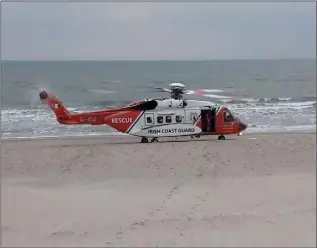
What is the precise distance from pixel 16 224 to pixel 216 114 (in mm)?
9144

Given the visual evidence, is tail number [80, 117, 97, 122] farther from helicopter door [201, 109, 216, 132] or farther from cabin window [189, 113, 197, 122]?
helicopter door [201, 109, 216, 132]

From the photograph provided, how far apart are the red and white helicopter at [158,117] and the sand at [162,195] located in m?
1.19

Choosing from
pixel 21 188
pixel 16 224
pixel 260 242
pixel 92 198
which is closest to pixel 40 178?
→ pixel 21 188

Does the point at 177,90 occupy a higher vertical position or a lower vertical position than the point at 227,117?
higher

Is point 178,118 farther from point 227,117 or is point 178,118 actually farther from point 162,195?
point 162,195

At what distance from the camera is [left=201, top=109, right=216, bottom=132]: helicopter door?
16203mm

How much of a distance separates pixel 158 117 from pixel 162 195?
591 cm

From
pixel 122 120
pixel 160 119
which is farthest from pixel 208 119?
pixel 122 120

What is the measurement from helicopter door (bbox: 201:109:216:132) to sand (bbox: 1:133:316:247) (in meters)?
1.29

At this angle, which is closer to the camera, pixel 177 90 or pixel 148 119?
pixel 177 90

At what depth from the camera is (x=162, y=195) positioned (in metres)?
10.2

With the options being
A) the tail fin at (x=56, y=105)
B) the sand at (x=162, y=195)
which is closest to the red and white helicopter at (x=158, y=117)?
the tail fin at (x=56, y=105)

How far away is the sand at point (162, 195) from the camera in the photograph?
8031 mm

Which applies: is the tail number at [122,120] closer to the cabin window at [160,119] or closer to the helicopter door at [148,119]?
the helicopter door at [148,119]
